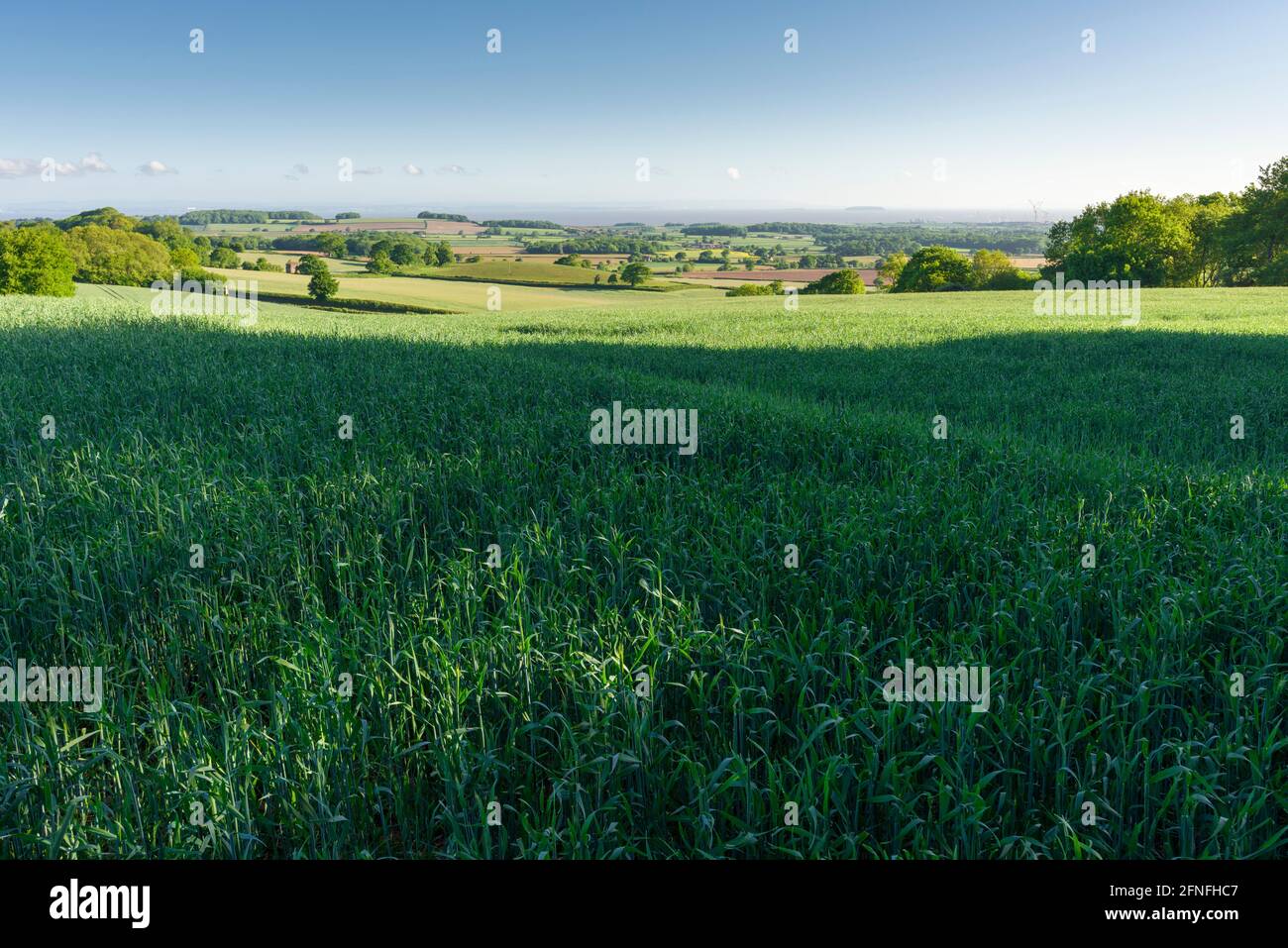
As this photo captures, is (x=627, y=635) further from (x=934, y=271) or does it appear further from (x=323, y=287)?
(x=934, y=271)

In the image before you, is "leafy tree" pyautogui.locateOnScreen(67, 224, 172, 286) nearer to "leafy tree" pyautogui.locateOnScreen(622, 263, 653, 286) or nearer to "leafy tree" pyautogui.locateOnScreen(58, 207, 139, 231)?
"leafy tree" pyautogui.locateOnScreen(58, 207, 139, 231)

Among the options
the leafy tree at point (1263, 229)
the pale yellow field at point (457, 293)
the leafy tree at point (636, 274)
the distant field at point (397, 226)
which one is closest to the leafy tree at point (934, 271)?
the leafy tree at point (1263, 229)

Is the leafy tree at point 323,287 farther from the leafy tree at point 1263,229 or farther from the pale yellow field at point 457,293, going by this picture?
the leafy tree at point 1263,229

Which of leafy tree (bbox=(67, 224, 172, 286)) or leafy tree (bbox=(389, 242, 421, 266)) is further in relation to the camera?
leafy tree (bbox=(389, 242, 421, 266))

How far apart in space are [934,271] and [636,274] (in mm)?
39209

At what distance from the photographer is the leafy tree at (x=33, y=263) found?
6856cm

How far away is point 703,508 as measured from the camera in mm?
6117

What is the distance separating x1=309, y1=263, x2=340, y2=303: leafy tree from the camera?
6762 centimetres

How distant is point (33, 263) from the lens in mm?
69500

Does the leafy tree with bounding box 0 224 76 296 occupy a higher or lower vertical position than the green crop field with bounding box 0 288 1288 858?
higher

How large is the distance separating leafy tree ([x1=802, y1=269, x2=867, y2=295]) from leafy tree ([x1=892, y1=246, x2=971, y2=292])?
986 cm

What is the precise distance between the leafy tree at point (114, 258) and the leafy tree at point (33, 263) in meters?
21.0

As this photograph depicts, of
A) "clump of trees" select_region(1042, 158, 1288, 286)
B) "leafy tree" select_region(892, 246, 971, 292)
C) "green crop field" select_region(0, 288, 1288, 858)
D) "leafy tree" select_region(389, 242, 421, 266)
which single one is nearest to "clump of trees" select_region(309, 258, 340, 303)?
"leafy tree" select_region(389, 242, 421, 266)

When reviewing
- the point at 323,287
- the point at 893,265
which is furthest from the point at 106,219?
the point at 893,265
